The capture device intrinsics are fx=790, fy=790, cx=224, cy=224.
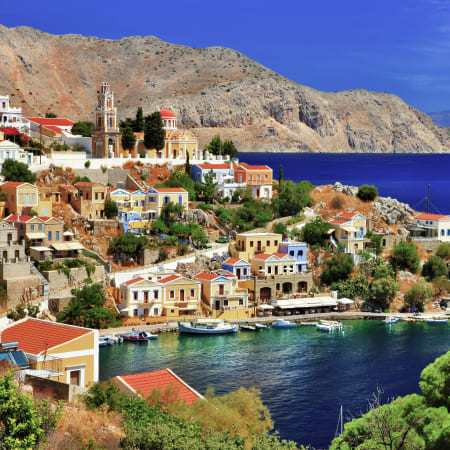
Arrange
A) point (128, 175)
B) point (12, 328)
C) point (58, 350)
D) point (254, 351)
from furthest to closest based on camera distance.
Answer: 1. point (128, 175)
2. point (254, 351)
3. point (12, 328)
4. point (58, 350)

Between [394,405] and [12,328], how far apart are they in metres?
15.4

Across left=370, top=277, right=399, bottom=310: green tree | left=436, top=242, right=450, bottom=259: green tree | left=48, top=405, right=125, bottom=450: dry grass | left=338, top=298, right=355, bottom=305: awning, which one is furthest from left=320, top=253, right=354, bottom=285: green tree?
left=48, top=405, right=125, bottom=450: dry grass

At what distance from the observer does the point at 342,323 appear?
57250mm

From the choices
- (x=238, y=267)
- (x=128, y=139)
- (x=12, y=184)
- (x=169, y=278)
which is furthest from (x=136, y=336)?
(x=128, y=139)

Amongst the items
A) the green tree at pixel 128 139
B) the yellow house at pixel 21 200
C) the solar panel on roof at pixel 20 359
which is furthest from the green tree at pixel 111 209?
the solar panel on roof at pixel 20 359

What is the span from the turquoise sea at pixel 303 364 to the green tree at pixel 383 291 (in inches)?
166

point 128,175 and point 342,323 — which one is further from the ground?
point 128,175

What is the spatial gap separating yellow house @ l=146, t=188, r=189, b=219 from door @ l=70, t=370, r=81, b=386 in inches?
1444

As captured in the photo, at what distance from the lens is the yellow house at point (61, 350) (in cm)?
2705

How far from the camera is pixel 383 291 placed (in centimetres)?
6053

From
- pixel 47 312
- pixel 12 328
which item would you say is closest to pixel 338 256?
pixel 47 312

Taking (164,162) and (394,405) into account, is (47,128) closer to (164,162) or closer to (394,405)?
(164,162)

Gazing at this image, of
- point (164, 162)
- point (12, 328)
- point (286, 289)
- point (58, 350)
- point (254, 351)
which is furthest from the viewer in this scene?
point (164, 162)

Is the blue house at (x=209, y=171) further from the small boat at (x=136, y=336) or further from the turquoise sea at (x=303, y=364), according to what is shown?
the small boat at (x=136, y=336)
